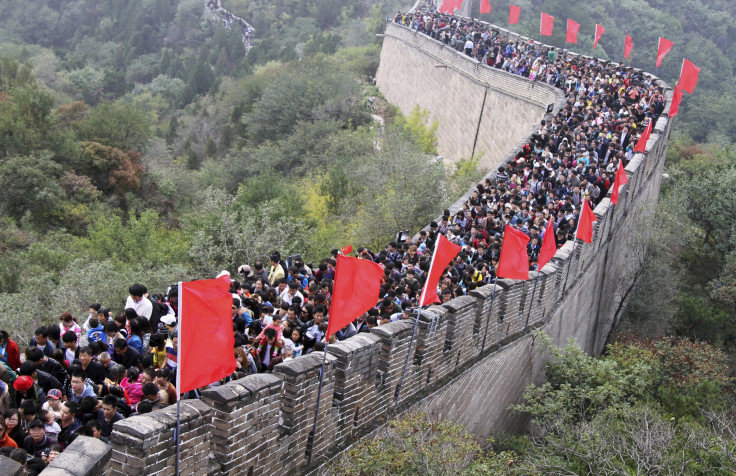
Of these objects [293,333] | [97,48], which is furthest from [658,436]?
[97,48]

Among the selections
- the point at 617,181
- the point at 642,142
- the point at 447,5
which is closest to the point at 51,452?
the point at 617,181

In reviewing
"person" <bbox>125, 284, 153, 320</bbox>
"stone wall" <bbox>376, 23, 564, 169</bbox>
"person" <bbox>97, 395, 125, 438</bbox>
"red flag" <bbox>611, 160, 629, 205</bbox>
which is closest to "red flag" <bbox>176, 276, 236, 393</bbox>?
"person" <bbox>97, 395, 125, 438</bbox>

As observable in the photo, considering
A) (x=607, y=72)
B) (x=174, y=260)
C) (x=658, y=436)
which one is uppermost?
(x=607, y=72)

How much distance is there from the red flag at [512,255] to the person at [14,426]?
648cm

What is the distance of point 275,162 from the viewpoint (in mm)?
36562

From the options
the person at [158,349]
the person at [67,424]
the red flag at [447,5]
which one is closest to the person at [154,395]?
the person at [67,424]

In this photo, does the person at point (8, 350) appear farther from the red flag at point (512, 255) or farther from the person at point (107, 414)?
the red flag at point (512, 255)

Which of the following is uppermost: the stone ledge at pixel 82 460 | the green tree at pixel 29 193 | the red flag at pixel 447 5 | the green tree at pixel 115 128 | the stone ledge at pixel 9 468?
the red flag at pixel 447 5

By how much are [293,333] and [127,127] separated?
27.0 meters

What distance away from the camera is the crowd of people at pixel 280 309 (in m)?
5.70

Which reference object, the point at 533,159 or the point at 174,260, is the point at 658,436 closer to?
the point at 533,159

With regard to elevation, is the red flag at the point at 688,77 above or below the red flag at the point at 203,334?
above

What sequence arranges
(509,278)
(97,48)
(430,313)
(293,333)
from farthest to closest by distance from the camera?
(97,48)
(509,278)
(430,313)
(293,333)

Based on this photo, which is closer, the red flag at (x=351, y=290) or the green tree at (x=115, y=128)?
the red flag at (x=351, y=290)
